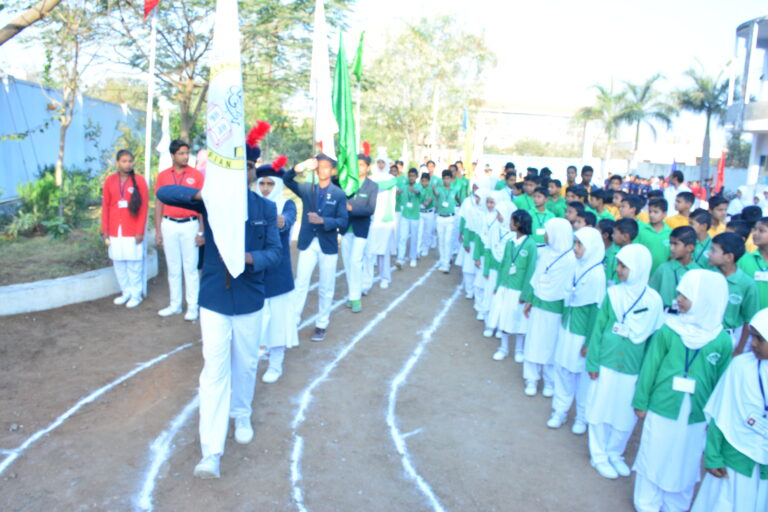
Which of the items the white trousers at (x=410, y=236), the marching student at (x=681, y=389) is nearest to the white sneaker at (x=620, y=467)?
the marching student at (x=681, y=389)

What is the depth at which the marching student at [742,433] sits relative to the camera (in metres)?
3.52

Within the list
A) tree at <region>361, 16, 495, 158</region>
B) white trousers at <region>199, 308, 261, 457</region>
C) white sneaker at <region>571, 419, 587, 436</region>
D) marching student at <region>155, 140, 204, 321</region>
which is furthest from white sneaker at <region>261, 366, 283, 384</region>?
tree at <region>361, 16, 495, 158</region>

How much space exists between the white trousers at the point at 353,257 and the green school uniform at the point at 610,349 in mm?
4105

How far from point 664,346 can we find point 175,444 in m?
3.63

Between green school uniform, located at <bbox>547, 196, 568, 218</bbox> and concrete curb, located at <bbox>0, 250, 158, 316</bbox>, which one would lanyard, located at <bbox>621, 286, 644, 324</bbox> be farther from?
concrete curb, located at <bbox>0, 250, 158, 316</bbox>

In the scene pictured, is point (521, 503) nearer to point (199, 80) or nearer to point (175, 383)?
point (175, 383)

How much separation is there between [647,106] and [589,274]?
34.2m

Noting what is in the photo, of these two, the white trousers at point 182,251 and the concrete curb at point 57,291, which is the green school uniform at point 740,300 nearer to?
the white trousers at point 182,251

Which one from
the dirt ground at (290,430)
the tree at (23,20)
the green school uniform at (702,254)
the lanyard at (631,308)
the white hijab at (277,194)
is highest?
the tree at (23,20)

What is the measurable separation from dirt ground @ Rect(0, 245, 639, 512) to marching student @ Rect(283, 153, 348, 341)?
0.58 metres

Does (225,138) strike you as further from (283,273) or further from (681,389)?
(681,389)

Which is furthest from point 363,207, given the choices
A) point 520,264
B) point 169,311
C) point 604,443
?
point 604,443

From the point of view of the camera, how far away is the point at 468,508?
4156 mm

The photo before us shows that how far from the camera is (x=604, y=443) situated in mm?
4902
